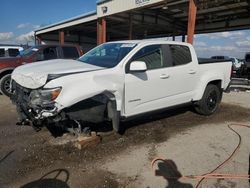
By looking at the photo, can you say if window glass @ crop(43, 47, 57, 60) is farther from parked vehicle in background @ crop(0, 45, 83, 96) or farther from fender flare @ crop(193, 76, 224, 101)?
fender flare @ crop(193, 76, 224, 101)

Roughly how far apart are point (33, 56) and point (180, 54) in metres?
5.75

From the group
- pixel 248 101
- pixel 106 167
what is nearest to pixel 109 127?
pixel 106 167

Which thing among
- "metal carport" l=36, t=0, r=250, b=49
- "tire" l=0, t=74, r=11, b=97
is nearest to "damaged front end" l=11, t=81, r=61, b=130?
"tire" l=0, t=74, r=11, b=97

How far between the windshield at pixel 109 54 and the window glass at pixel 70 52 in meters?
4.22

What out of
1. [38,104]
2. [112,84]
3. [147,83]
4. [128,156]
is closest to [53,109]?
[38,104]

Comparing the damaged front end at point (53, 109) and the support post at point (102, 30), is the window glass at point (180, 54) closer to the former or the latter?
the damaged front end at point (53, 109)

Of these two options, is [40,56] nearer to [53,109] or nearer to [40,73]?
[40,73]

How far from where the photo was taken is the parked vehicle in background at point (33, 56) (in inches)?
353

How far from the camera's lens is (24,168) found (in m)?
4.06

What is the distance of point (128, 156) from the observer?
181 inches

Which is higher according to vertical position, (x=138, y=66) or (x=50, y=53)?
(x=50, y=53)

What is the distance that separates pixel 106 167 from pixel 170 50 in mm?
3030

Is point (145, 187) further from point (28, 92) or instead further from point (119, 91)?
point (28, 92)

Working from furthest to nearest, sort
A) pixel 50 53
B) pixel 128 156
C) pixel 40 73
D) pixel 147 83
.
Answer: pixel 50 53 < pixel 147 83 < pixel 128 156 < pixel 40 73
